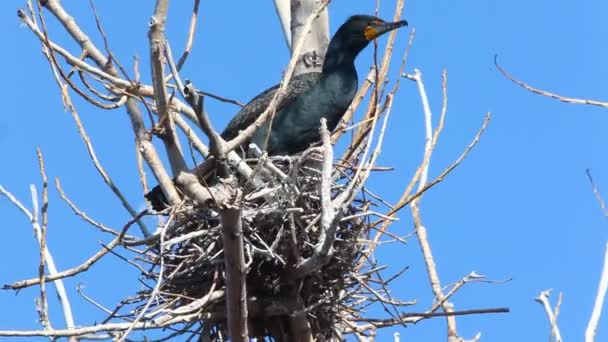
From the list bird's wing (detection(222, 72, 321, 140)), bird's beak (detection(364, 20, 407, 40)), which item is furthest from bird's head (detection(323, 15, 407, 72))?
bird's wing (detection(222, 72, 321, 140))

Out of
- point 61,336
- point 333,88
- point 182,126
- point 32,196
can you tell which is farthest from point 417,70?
point 61,336

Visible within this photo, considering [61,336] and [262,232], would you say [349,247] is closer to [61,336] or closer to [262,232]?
[262,232]

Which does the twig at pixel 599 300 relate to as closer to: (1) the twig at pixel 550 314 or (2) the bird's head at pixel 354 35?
(1) the twig at pixel 550 314

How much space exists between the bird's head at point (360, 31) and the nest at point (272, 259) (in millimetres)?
1368

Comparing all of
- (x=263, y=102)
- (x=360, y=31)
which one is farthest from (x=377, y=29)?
(x=263, y=102)

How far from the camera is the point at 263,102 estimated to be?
6.32m

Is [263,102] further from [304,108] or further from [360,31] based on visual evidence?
[360,31]

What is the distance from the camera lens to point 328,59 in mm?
6516

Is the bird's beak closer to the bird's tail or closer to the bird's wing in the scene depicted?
the bird's wing

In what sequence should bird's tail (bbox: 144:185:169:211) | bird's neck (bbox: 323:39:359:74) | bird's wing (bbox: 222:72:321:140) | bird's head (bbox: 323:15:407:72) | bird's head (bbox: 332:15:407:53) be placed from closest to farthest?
bird's tail (bbox: 144:185:169:211) < bird's wing (bbox: 222:72:321:140) < bird's neck (bbox: 323:39:359:74) < bird's head (bbox: 323:15:407:72) < bird's head (bbox: 332:15:407:53)

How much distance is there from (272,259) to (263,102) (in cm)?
134

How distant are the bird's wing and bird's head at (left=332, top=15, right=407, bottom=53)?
0.35 m

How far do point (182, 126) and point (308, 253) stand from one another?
87 centimetres

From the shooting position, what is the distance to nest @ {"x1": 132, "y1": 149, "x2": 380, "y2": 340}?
16.7ft
